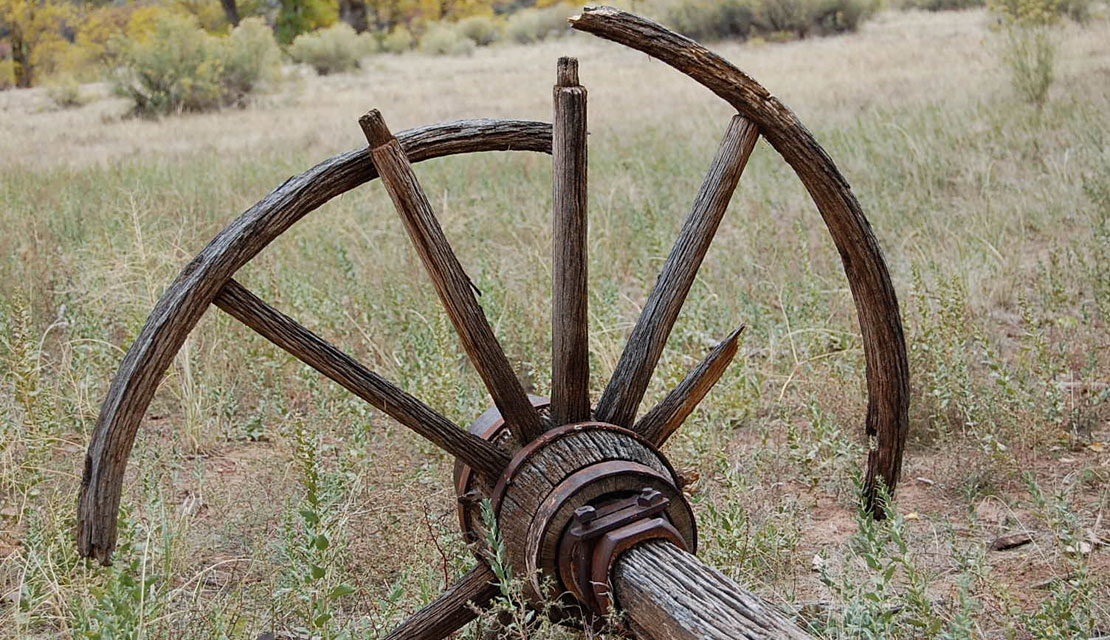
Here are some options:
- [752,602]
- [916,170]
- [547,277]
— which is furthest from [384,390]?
[916,170]

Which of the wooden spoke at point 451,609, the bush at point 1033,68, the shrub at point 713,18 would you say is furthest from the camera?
the shrub at point 713,18

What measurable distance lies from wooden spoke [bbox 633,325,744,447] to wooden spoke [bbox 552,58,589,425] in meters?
0.18

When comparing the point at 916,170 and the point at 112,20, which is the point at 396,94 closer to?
the point at 916,170

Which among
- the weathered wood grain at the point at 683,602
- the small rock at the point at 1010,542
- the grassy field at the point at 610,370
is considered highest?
the weathered wood grain at the point at 683,602

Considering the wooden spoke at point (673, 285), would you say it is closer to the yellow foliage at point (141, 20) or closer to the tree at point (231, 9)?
the yellow foliage at point (141, 20)

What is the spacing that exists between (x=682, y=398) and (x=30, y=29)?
22410 mm

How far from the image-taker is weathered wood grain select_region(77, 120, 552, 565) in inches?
65.2

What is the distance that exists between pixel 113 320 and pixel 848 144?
4959 millimetres

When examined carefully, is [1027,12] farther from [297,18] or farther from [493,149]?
[297,18]

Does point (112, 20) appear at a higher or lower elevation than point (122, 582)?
higher

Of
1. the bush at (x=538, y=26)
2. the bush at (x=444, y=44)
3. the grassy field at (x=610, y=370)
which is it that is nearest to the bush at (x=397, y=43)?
the bush at (x=444, y=44)

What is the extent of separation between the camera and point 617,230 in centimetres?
568

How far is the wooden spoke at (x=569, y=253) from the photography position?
1997 mm

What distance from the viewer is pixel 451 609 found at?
6.66 feet
